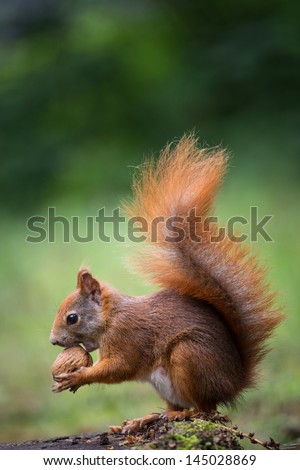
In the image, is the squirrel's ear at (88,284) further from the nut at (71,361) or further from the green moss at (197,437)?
the green moss at (197,437)

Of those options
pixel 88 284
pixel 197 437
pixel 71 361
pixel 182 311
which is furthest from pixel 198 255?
pixel 197 437

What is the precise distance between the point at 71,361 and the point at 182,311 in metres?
0.39

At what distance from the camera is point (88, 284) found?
9.02ft

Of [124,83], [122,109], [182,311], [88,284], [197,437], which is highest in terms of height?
[124,83]

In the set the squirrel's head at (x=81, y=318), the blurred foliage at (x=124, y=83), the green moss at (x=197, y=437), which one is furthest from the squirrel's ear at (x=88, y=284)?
the blurred foliage at (x=124, y=83)

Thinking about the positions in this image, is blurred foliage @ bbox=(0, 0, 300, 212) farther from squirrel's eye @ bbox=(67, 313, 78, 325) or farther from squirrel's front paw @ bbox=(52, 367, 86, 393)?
squirrel's front paw @ bbox=(52, 367, 86, 393)

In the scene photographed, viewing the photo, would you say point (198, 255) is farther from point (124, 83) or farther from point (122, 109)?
point (124, 83)

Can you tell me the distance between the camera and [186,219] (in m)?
2.61

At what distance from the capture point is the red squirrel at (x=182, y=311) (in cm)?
259

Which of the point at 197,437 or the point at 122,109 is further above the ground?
the point at 122,109

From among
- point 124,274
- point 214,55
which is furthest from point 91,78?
point 124,274

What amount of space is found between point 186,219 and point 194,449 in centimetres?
75

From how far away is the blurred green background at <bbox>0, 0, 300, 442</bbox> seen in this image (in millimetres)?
6305

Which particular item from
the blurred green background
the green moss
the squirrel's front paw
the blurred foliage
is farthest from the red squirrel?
the blurred foliage
